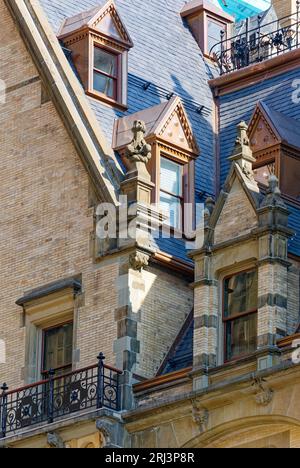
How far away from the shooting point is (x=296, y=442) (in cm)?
3984

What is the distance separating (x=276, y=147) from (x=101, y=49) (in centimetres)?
529

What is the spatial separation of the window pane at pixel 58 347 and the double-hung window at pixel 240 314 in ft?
12.8

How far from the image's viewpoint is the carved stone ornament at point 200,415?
136ft

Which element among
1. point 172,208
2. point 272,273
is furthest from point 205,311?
point 172,208

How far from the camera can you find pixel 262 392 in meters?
40.3

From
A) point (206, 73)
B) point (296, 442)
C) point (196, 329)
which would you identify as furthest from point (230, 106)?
point (296, 442)

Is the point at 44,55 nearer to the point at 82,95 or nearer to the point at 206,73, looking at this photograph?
the point at 82,95

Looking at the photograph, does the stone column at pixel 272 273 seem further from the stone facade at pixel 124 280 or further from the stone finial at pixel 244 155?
the stone finial at pixel 244 155

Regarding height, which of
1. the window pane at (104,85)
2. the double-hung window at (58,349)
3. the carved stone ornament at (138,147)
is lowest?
the double-hung window at (58,349)

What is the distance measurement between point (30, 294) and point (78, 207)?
6.88 ft

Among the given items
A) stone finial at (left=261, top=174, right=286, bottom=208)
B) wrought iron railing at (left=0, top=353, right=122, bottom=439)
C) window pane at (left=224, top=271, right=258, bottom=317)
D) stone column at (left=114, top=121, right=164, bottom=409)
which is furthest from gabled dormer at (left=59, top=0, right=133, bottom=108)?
wrought iron railing at (left=0, top=353, right=122, bottom=439)

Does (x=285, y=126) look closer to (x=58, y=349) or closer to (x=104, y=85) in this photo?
(x=104, y=85)

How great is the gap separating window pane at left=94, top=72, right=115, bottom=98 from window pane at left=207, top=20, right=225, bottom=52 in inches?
203

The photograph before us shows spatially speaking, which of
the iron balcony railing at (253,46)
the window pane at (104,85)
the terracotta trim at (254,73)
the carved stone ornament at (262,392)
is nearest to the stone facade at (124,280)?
the carved stone ornament at (262,392)
